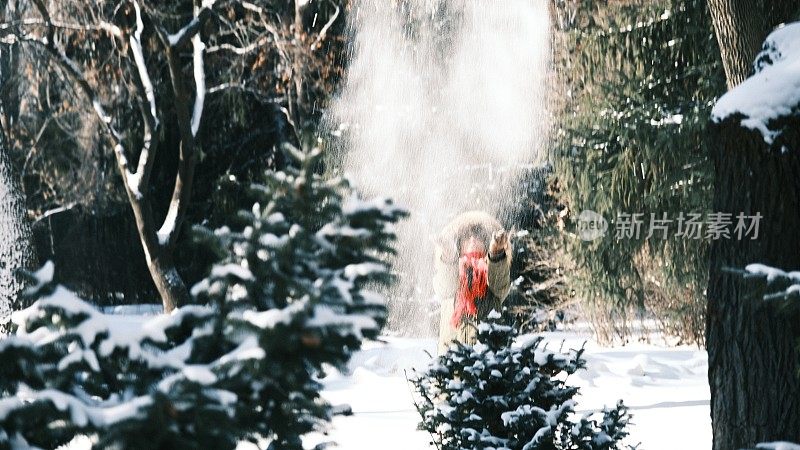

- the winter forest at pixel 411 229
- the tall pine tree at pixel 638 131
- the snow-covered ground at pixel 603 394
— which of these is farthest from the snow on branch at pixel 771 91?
the tall pine tree at pixel 638 131

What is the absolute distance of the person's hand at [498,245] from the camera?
8633 mm

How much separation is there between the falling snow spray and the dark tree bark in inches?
455

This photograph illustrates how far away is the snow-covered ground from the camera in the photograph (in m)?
8.48

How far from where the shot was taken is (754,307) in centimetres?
453

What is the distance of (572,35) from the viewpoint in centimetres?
1223

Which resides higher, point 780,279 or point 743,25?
point 743,25

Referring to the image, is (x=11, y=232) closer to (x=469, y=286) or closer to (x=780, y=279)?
(x=469, y=286)

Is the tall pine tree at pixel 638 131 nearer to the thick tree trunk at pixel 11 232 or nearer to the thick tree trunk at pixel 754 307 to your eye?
the thick tree trunk at pixel 11 232

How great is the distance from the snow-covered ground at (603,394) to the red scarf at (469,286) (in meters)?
1.06

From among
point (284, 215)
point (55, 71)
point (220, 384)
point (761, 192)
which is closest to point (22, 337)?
point (220, 384)

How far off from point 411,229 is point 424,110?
2.08 metres

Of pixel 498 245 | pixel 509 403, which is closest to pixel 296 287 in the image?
pixel 509 403

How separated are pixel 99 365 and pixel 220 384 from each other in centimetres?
29

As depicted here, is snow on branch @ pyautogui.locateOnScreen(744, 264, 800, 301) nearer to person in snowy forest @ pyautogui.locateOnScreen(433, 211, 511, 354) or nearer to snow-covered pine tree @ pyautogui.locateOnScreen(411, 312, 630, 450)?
snow-covered pine tree @ pyautogui.locateOnScreen(411, 312, 630, 450)
